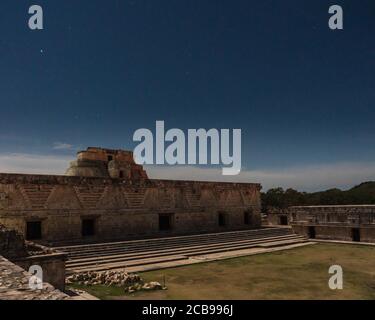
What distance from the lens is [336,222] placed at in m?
25.3

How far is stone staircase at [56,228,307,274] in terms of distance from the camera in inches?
590

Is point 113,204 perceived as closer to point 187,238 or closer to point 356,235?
point 187,238

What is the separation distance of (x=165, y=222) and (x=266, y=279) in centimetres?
1082

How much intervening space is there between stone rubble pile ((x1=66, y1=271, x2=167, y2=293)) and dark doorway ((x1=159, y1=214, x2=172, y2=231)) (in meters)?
10.3

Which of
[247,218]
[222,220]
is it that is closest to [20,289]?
[222,220]

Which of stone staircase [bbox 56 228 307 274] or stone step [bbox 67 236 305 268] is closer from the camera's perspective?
stone step [bbox 67 236 305 268]

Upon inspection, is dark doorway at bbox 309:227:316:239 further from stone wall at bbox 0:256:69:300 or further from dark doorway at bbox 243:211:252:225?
stone wall at bbox 0:256:69:300

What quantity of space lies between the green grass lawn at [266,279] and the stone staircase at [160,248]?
217 cm

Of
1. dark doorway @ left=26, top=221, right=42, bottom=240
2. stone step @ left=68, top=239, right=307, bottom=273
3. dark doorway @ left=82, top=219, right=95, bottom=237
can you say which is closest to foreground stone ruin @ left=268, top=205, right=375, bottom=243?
stone step @ left=68, top=239, right=307, bottom=273

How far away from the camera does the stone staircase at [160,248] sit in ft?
49.2

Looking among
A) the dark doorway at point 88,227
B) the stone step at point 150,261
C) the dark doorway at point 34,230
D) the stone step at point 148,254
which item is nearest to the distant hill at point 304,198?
the stone step at point 148,254

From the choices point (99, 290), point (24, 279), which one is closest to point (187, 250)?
point (99, 290)

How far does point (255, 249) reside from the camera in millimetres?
20453
